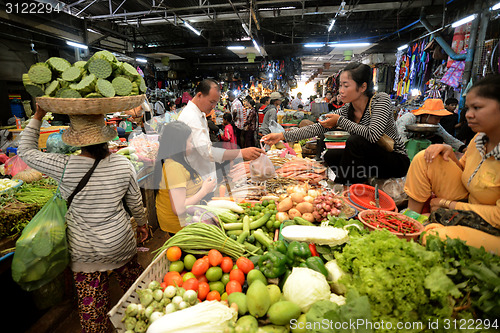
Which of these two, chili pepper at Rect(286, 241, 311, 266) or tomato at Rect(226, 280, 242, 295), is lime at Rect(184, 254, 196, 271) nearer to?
tomato at Rect(226, 280, 242, 295)

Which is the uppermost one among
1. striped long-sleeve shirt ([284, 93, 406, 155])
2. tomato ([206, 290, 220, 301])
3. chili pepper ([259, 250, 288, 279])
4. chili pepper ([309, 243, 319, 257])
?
striped long-sleeve shirt ([284, 93, 406, 155])

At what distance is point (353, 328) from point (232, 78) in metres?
20.8

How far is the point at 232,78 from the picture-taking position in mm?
20266

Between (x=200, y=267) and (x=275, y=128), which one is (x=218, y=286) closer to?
(x=200, y=267)

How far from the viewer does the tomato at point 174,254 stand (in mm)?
1722

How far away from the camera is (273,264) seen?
5.16 feet

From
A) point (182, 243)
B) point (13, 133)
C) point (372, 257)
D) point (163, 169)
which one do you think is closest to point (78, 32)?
point (13, 133)

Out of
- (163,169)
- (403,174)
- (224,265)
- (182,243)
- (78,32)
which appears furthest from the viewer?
(78,32)

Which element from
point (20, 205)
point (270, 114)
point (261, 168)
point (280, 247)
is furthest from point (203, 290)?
point (270, 114)

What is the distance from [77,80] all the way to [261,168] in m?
2.25

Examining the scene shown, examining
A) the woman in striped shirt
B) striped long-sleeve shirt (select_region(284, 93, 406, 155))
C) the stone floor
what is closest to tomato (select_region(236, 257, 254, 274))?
the woman in striped shirt

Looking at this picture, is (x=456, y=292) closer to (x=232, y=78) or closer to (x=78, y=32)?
(x=78, y=32)

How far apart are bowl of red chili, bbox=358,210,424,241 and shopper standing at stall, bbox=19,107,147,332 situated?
1.99m

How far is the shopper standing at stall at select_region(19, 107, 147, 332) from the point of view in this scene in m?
1.88
